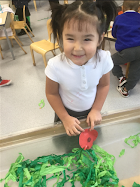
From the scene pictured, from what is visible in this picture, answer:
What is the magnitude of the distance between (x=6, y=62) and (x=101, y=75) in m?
2.43

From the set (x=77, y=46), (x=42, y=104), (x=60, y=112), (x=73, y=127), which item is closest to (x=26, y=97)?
(x=42, y=104)

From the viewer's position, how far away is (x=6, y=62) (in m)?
2.81

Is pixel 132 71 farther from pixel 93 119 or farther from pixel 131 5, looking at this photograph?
pixel 93 119

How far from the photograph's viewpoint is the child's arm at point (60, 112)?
0.71 metres

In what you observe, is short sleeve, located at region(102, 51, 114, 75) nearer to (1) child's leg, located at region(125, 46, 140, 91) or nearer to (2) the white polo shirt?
(2) the white polo shirt

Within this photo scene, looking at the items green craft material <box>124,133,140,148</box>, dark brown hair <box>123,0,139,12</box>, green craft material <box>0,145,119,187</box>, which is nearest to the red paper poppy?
green craft material <box>0,145,119,187</box>

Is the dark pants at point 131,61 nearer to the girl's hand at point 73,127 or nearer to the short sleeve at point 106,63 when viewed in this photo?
the short sleeve at point 106,63

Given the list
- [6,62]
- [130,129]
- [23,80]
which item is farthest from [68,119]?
[6,62]

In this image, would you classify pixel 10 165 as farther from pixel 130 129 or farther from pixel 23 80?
pixel 23 80

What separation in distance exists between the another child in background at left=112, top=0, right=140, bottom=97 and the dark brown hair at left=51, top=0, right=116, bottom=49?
1.04 m

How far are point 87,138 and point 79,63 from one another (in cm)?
35

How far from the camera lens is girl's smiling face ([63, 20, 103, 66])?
0.57 metres

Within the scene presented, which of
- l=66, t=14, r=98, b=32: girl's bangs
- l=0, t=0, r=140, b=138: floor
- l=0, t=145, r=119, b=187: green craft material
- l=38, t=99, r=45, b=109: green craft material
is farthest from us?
l=38, t=99, r=45, b=109: green craft material

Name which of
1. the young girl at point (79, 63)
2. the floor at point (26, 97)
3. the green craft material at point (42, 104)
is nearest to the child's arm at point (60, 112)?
the young girl at point (79, 63)
